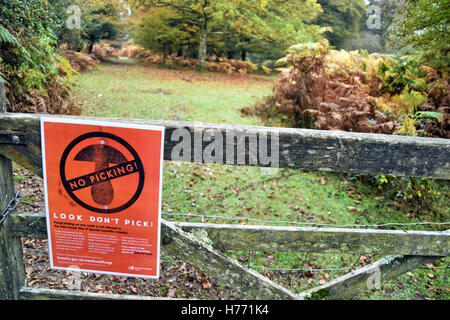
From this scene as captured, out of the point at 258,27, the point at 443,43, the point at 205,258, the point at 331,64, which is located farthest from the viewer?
the point at 258,27

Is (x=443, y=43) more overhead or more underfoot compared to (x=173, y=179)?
more overhead

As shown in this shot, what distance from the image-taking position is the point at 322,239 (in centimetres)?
182

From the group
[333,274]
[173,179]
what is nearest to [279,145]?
[333,274]

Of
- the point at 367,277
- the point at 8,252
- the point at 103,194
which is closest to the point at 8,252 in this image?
the point at 8,252

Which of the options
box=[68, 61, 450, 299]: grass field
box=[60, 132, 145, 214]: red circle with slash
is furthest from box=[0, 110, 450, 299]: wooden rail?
box=[68, 61, 450, 299]: grass field

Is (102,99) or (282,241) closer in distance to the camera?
(282,241)

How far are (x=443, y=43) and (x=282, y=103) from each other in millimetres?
3687

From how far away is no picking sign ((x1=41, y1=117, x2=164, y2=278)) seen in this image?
151 centimetres

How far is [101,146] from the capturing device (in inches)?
60.4

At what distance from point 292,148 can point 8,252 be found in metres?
1.74

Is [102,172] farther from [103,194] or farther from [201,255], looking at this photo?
[201,255]

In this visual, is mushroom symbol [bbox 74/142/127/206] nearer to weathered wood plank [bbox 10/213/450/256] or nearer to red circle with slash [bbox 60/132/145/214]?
red circle with slash [bbox 60/132/145/214]

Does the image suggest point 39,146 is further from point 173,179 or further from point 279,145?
point 173,179

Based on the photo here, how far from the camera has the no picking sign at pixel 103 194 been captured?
1512 mm
